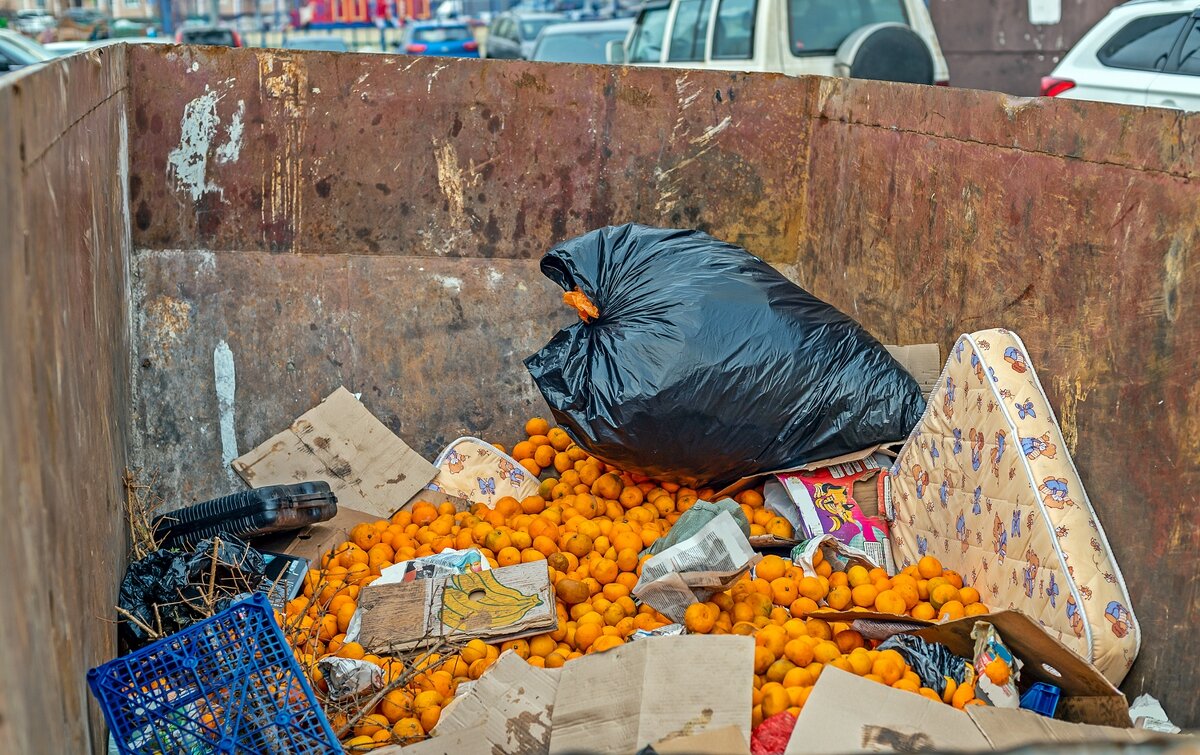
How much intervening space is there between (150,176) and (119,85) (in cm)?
45

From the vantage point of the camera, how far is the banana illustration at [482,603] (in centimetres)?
362

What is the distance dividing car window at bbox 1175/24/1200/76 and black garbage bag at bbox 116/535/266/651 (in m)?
6.98

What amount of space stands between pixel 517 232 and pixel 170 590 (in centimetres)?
Result: 247

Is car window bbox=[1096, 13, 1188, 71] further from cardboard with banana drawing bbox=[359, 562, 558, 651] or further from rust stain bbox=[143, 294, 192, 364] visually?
rust stain bbox=[143, 294, 192, 364]

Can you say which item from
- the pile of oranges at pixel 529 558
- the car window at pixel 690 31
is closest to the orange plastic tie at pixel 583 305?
the pile of oranges at pixel 529 558

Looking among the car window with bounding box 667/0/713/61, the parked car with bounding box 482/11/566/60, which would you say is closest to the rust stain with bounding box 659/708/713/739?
the car window with bounding box 667/0/713/61

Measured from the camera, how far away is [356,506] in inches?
183

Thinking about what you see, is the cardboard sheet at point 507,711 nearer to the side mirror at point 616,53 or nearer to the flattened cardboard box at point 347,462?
the flattened cardboard box at point 347,462

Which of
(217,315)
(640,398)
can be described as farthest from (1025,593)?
(217,315)

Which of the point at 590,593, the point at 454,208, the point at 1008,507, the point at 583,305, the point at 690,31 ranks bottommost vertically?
the point at 590,593

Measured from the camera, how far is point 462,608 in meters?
3.70

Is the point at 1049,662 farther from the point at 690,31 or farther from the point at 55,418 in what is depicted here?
the point at 690,31

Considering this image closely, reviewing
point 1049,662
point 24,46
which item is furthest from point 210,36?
point 1049,662

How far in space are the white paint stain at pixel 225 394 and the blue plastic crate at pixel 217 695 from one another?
198 cm
